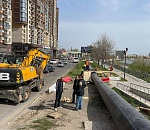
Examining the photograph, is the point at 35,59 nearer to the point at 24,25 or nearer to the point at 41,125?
the point at 41,125

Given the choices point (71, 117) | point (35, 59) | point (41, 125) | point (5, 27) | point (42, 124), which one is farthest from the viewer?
point (5, 27)

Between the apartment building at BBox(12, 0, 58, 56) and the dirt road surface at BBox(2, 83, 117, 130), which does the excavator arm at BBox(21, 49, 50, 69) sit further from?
the apartment building at BBox(12, 0, 58, 56)

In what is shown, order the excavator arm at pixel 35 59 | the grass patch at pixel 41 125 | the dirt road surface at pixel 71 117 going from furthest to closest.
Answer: the excavator arm at pixel 35 59, the dirt road surface at pixel 71 117, the grass patch at pixel 41 125

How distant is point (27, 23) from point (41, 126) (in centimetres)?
7943

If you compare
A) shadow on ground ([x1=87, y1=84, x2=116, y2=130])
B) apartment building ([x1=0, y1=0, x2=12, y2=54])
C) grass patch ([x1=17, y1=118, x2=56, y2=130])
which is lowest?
shadow on ground ([x1=87, y1=84, x2=116, y2=130])

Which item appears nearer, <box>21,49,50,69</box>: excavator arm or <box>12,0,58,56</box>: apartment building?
<box>21,49,50,69</box>: excavator arm

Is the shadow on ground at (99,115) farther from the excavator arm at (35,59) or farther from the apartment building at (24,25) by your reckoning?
the apartment building at (24,25)

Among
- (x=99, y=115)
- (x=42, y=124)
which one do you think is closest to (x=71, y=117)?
(x=99, y=115)

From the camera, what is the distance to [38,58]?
653 inches

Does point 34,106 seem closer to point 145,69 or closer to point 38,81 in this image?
point 38,81

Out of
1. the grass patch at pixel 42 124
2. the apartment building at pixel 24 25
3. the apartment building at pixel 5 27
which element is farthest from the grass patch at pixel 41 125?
the apartment building at pixel 24 25

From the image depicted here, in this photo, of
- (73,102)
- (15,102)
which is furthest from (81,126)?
(15,102)

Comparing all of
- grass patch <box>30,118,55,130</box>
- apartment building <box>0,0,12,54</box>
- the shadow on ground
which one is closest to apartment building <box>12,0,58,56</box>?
apartment building <box>0,0,12,54</box>

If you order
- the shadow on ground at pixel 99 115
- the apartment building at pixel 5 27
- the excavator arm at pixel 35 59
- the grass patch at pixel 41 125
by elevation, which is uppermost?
the apartment building at pixel 5 27
